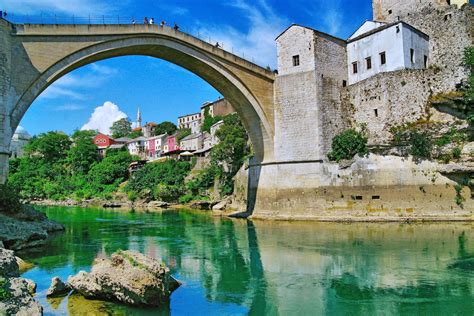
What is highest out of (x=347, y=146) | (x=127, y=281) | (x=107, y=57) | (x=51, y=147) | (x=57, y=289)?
(x=51, y=147)

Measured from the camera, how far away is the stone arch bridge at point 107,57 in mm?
15272

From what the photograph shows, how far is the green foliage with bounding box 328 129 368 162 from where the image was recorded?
20.2 meters

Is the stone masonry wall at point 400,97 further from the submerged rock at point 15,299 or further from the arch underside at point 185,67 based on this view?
the submerged rock at point 15,299

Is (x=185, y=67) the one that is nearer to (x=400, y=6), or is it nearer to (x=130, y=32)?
(x=130, y=32)

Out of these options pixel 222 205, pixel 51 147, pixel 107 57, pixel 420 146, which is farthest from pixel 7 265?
pixel 51 147

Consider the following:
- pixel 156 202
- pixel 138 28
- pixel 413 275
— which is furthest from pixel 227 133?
pixel 413 275

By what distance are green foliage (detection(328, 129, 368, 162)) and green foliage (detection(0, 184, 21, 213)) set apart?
1376 centimetres

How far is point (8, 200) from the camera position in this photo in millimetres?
14852

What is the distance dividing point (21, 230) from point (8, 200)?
5.93 feet

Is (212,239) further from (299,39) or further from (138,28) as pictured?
(299,39)

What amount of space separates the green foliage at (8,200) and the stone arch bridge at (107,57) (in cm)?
49

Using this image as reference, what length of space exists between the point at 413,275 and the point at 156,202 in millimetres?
29688

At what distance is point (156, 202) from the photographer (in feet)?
120

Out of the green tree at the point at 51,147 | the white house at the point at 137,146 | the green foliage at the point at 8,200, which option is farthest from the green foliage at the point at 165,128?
the green foliage at the point at 8,200
